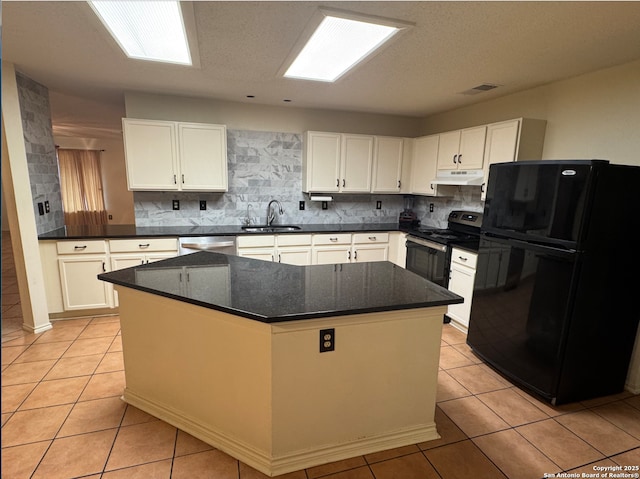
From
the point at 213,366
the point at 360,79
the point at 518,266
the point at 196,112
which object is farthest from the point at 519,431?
the point at 196,112

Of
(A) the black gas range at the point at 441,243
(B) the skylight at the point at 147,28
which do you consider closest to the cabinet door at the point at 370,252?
(A) the black gas range at the point at 441,243

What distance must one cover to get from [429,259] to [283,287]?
2295 mm

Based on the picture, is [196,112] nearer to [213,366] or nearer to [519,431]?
[213,366]

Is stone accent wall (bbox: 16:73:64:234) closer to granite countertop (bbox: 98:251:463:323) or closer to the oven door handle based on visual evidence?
granite countertop (bbox: 98:251:463:323)

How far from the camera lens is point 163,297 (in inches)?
85.9

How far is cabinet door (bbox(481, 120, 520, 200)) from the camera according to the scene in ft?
10.7

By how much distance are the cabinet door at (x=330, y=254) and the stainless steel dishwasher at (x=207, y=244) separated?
3.09 ft

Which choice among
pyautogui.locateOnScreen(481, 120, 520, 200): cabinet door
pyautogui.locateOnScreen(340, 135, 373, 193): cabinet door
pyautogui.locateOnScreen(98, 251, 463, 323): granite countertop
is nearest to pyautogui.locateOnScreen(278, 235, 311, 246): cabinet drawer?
pyautogui.locateOnScreen(340, 135, 373, 193): cabinet door

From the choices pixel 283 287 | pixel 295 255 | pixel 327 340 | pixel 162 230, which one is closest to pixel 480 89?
pixel 295 255

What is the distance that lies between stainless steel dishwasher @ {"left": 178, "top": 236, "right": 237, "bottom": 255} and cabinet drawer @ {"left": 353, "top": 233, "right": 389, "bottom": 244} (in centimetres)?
143

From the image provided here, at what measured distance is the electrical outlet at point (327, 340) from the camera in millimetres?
1954

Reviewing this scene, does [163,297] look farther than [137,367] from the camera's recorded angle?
No

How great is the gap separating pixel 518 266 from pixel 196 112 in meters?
3.58

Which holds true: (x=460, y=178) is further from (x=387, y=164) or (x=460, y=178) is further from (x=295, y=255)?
(x=295, y=255)
